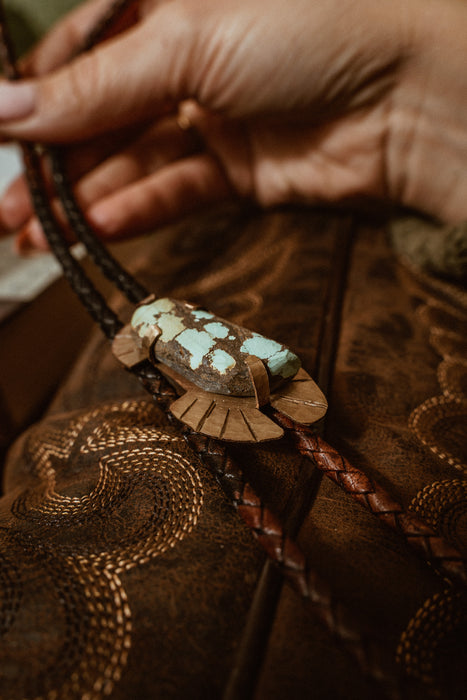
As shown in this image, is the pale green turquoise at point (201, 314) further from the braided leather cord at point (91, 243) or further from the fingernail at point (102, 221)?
the fingernail at point (102, 221)

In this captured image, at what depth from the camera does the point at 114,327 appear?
1.59 ft

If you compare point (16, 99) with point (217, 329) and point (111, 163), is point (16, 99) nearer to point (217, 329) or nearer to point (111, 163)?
point (111, 163)

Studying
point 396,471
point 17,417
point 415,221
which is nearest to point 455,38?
point 415,221

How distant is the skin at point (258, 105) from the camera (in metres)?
0.72

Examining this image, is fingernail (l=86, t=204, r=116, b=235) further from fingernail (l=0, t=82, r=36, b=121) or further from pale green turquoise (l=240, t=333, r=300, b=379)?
pale green turquoise (l=240, t=333, r=300, b=379)

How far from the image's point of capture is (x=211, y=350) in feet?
1.20

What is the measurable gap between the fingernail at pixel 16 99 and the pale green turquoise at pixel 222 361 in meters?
0.68

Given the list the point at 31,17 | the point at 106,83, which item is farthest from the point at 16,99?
the point at 31,17

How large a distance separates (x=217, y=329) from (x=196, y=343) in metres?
0.02

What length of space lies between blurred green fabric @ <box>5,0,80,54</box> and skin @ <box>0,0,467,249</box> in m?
0.15

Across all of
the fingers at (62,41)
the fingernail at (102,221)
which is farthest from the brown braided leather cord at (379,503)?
the fingers at (62,41)

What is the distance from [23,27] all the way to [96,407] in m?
1.13

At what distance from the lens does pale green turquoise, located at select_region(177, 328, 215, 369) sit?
14.4 inches

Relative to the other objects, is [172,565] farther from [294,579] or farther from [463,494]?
[463,494]
